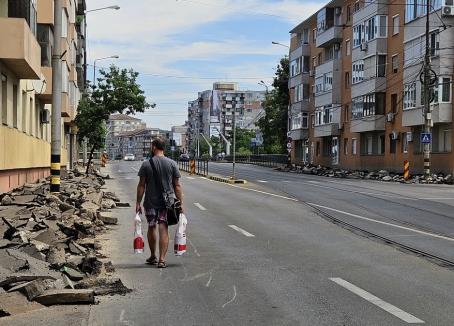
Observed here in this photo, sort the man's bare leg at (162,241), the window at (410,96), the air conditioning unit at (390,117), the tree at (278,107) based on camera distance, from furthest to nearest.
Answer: the tree at (278,107), the air conditioning unit at (390,117), the window at (410,96), the man's bare leg at (162,241)

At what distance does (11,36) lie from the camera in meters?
17.8

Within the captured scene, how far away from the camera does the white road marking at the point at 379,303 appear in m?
6.36

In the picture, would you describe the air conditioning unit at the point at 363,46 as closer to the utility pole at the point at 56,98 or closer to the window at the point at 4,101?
the window at the point at 4,101

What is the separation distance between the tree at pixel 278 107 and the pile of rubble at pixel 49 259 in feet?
229

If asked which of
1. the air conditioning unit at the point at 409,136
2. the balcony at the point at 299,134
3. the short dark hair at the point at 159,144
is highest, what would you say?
the balcony at the point at 299,134

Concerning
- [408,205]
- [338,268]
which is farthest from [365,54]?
[338,268]

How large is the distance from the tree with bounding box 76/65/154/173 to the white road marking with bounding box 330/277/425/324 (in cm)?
3350

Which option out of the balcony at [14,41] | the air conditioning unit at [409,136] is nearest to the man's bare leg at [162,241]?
the balcony at [14,41]

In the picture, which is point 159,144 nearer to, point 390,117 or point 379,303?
point 379,303

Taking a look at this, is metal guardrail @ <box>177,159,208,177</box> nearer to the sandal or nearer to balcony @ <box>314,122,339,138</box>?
balcony @ <box>314,122,339,138</box>

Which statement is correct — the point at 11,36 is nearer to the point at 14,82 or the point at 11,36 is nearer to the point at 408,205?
the point at 14,82

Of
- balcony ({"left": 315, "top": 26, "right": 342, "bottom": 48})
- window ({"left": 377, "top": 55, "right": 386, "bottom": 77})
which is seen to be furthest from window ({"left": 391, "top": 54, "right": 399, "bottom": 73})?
balcony ({"left": 315, "top": 26, "right": 342, "bottom": 48})

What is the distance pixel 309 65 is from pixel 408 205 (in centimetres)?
5331

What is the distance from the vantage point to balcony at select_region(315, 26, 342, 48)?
61281mm
